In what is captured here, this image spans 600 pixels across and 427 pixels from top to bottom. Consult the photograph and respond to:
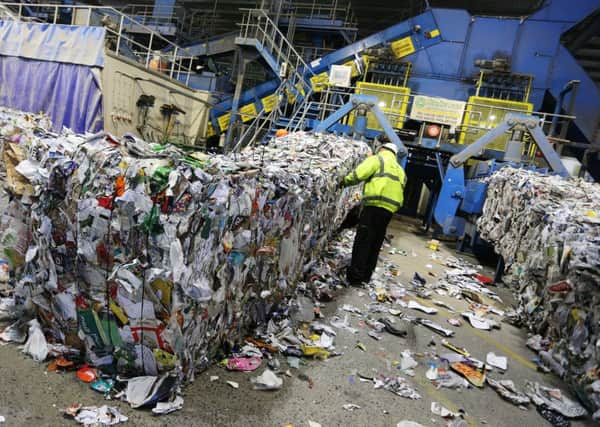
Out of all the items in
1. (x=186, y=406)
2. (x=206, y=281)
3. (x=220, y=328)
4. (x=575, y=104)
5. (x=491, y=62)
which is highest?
(x=491, y=62)

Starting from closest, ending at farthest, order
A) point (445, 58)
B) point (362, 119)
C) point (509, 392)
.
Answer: point (509, 392), point (362, 119), point (445, 58)

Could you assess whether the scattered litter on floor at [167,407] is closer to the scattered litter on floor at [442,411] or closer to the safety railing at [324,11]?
the scattered litter on floor at [442,411]

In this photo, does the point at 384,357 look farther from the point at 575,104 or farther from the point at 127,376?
the point at 575,104

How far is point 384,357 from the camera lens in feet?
10.3

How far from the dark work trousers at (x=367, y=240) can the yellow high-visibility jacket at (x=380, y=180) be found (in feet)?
0.37

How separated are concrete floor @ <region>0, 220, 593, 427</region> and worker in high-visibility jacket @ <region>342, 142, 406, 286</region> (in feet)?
3.89

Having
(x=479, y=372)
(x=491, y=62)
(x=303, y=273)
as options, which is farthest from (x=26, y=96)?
(x=491, y=62)

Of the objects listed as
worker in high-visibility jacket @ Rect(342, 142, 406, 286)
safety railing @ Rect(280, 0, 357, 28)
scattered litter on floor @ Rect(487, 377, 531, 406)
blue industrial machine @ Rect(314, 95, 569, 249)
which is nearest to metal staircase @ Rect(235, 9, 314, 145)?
safety railing @ Rect(280, 0, 357, 28)

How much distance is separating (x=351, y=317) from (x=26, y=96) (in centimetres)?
1144

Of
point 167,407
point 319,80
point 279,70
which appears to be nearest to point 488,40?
point 319,80

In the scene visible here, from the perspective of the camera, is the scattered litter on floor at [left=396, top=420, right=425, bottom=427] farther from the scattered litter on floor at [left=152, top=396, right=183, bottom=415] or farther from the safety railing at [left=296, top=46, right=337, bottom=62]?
the safety railing at [left=296, top=46, right=337, bottom=62]

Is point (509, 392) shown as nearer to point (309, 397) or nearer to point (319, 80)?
point (309, 397)

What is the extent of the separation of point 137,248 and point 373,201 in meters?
3.03

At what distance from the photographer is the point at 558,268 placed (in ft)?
11.5
